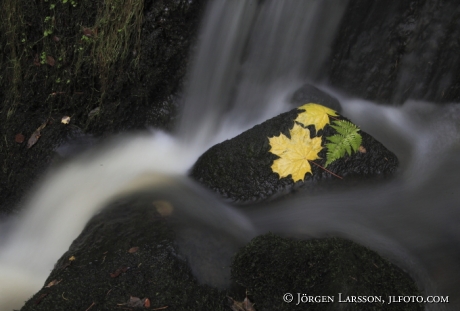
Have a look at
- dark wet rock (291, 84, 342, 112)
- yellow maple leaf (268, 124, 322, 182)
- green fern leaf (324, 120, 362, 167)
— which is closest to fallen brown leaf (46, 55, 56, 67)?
yellow maple leaf (268, 124, 322, 182)

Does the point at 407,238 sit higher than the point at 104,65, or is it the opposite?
the point at 104,65

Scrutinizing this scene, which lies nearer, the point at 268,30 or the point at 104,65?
the point at 104,65

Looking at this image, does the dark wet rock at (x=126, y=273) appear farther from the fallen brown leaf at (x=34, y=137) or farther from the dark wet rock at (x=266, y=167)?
the fallen brown leaf at (x=34, y=137)

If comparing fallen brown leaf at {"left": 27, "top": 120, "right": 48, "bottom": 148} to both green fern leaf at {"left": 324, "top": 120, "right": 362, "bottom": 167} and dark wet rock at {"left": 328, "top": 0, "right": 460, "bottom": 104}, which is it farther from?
dark wet rock at {"left": 328, "top": 0, "right": 460, "bottom": 104}

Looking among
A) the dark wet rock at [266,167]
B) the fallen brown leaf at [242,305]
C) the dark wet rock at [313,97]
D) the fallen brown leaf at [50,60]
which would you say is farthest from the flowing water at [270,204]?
the fallen brown leaf at [50,60]

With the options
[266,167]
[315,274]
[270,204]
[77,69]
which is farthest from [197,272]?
[77,69]

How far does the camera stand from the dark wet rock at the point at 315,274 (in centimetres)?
249

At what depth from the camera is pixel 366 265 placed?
2656 millimetres

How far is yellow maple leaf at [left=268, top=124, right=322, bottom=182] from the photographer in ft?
11.4

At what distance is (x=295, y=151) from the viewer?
348 cm

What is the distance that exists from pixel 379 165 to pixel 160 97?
2.15 meters

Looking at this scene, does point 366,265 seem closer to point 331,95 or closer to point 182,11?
point 331,95

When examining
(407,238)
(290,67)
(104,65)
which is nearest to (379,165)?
(407,238)

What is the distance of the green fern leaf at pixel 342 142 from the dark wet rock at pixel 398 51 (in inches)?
49.3
